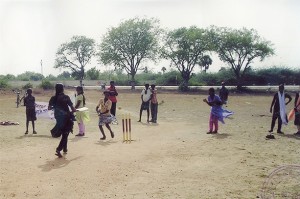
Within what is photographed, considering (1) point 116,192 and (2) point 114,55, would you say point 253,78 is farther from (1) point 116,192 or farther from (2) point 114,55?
(1) point 116,192

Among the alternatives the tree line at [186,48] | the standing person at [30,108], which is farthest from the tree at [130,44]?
the standing person at [30,108]

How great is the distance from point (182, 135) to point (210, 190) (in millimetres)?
6130

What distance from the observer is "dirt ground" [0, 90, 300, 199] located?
21.4 feet

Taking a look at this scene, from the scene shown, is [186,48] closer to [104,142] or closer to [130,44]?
[130,44]

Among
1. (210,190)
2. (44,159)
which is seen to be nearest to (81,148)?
(44,159)

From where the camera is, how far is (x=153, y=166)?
8.21 metres

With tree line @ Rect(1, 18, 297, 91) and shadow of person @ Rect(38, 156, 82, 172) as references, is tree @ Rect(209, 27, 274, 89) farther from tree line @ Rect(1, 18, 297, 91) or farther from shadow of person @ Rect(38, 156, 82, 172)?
shadow of person @ Rect(38, 156, 82, 172)

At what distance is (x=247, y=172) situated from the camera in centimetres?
767

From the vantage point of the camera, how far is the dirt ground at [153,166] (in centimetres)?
652

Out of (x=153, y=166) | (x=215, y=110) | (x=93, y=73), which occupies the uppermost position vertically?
(x=93, y=73)

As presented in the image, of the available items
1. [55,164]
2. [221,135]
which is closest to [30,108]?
[55,164]

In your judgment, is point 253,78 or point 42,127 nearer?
point 42,127

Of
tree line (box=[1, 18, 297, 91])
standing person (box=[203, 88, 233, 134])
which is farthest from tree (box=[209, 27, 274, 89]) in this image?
standing person (box=[203, 88, 233, 134])

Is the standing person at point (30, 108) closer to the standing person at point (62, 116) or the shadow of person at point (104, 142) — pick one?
the shadow of person at point (104, 142)
